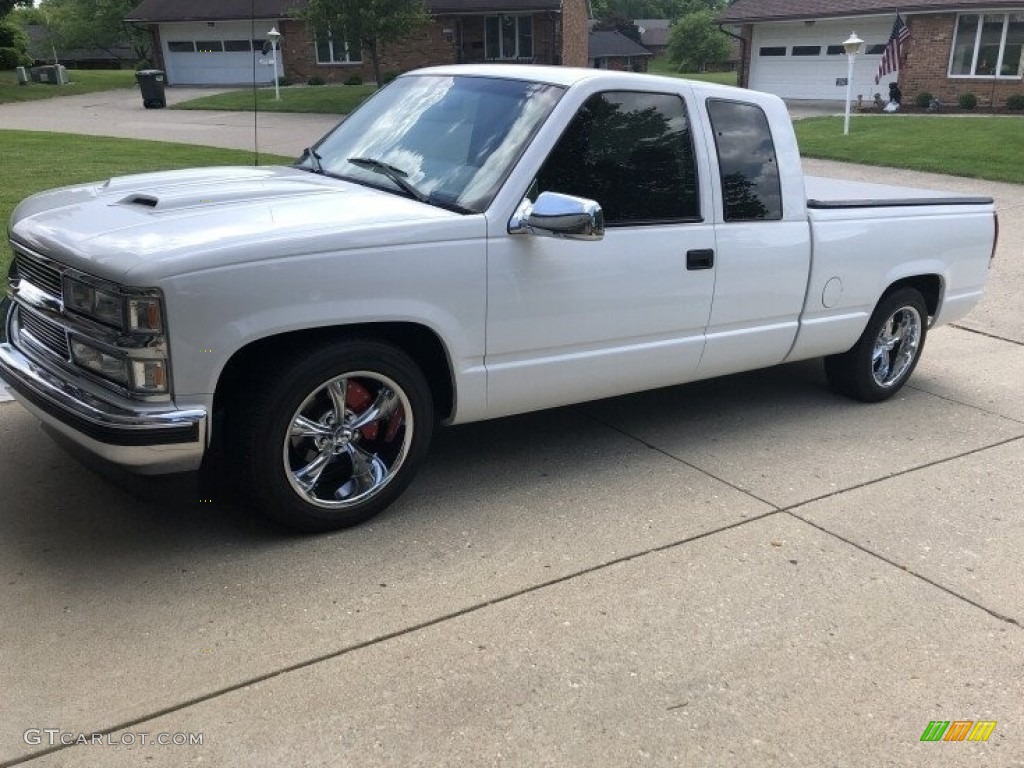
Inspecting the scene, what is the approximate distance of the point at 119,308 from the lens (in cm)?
333

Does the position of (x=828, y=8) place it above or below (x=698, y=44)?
above

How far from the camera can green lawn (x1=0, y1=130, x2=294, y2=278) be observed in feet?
39.2

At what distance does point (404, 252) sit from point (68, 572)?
1793 millimetres

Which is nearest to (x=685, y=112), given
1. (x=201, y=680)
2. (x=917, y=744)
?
(x=917, y=744)

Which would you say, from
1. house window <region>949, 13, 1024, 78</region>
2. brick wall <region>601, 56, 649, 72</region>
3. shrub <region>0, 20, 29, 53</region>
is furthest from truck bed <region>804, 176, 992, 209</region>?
brick wall <region>601, 56, 649, 72</region>

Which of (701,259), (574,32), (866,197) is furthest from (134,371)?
(574,32)

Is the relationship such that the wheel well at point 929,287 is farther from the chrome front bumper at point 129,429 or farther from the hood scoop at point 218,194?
the chrome front bumper at point 129,429

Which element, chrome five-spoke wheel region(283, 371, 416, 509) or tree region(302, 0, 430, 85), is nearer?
chrome five-spoke wheel region(283, 371, 416, 509)

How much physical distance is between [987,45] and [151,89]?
27345mm

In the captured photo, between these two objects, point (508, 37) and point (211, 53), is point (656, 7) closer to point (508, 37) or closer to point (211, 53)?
point (508, 37)

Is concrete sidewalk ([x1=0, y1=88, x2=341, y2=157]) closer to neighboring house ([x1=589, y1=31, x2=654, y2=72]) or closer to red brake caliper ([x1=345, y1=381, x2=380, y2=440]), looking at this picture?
red brake caliper ([x1=345, y1=381, x2=380, y2=440])

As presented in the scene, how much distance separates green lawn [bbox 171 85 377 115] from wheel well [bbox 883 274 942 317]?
25081mm

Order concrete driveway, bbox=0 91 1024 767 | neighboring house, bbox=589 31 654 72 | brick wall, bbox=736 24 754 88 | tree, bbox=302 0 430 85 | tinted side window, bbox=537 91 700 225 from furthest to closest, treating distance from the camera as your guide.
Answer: neighboring house, bbox=589 31 654 72 < brick wall, bbox=736 24 754 88 < tree, bbox=302 0 430 85 < tinted side window, bbox=537 91 700 225 < concrete driveway, bbox=0 91 1024 767

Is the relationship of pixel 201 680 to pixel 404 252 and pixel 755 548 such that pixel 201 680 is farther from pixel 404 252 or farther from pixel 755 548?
pixel 755 548
